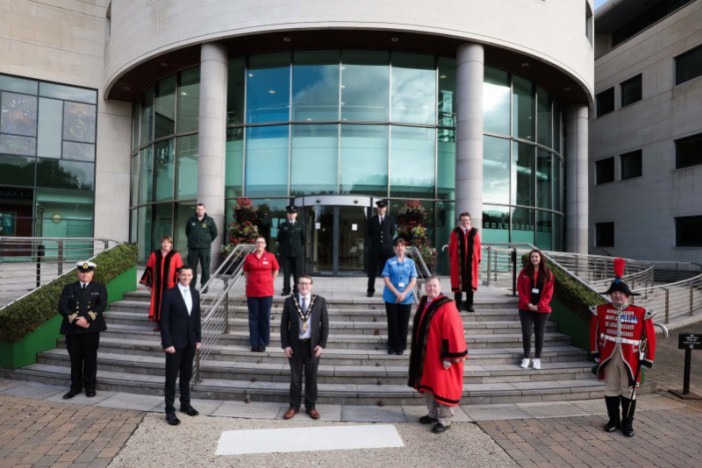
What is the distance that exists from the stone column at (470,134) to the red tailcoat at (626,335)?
28.9 ft

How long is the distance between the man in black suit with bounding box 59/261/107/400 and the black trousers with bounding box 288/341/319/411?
2.98 m

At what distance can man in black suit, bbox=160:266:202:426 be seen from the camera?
5.29 m

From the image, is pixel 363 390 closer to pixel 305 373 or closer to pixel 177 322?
pixel 305 373

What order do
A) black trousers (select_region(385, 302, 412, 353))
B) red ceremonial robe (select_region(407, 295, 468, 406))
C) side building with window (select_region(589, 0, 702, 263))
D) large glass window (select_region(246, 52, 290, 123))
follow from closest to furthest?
red ceremonial robe (select_region(407, 295, 468, 406)) < black trousers (select_region(385, 302, 412, 353)) < large glass window (select_region(246, 52, 290, 123)) < side building with window (select_region(589, 0, 702, 263))

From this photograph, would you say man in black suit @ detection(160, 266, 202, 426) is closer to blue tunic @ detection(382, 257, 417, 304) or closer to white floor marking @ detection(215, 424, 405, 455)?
white floor marking @ detection(215, 424, 405, 455)

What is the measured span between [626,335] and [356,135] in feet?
37.2

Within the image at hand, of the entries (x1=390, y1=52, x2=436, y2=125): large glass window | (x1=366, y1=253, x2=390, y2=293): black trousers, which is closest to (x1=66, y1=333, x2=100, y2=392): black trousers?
(x1=366, y1=253, x2=390, y2=293): black trousers

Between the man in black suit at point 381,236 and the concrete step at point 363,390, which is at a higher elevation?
the man in black suit at point 381,236

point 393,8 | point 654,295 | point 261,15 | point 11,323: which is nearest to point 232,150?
point 261,15

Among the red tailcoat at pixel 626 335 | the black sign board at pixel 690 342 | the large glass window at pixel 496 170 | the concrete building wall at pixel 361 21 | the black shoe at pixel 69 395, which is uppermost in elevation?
the concrete building wall at pixel 361 21

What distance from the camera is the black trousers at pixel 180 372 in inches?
208

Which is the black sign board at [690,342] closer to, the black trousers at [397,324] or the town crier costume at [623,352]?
the town crier costume at [623,352]

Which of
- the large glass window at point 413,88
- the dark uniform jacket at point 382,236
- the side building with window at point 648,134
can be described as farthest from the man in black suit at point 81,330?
the side building with window at point 648,134

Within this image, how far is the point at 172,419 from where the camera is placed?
5.18 meters
